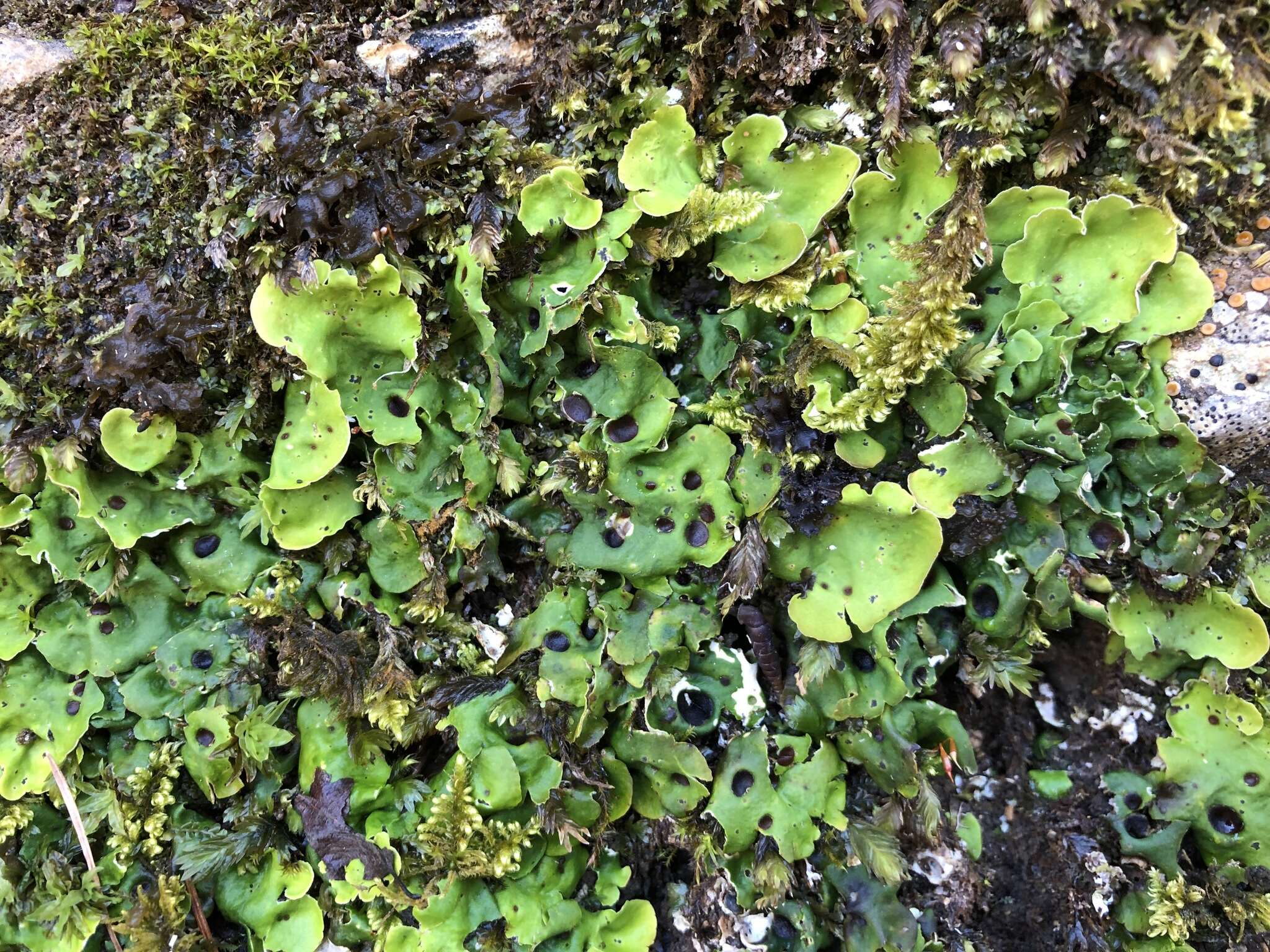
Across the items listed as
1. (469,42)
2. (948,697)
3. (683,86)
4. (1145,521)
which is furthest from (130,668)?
(1145,521)

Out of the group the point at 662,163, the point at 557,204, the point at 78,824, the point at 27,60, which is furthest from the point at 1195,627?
the point at 27,60

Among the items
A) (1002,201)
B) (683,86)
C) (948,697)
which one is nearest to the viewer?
(1002,201)

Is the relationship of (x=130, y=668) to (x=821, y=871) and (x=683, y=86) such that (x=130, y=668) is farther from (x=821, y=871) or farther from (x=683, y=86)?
(x=683, y=86)

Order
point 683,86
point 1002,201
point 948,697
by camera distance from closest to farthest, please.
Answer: point 1002,201 < point 683,86 < point 948,697

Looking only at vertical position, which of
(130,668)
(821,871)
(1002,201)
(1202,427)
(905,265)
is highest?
(1002,201)

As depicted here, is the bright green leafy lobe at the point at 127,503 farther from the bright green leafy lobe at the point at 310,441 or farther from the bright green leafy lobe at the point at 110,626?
the bright green leafy lobe at the point at 310,441

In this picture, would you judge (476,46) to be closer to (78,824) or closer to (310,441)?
(310,441)

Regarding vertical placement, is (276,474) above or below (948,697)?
above
